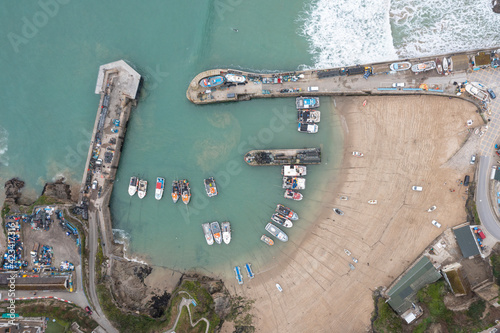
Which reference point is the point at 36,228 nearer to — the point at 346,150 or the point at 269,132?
the point at 269,132

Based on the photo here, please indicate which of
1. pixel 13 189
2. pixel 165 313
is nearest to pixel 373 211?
pixel 165 313

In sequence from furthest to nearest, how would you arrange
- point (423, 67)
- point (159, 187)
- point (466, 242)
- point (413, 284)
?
1. point (159, 187)
2. point (423, 67)
3. point (413, 284)
4. point (466, 242)

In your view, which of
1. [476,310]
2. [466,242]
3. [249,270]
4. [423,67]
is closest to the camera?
[476,310]

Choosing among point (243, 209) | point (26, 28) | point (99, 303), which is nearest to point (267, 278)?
point (243, 209)

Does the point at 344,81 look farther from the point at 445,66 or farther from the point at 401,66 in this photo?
the point at 445,66

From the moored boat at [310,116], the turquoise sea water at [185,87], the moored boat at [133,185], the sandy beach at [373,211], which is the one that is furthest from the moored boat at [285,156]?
the moored boat at [133,185]

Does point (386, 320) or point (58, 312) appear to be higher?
point (58, 312)
